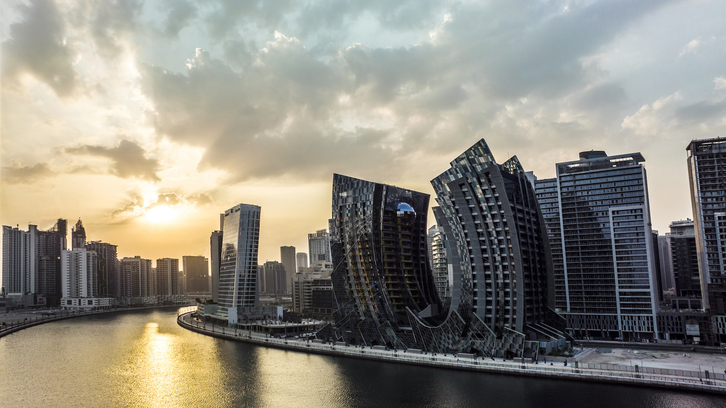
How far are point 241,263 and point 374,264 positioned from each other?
62.0 m

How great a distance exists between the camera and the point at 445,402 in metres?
55.1

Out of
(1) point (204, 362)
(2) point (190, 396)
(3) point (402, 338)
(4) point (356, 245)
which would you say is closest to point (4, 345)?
(1) point (204, 362)

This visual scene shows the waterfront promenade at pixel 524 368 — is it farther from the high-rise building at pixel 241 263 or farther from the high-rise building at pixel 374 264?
the high-rise building at pixel 241 263

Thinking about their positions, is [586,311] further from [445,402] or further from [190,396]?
[190,396]

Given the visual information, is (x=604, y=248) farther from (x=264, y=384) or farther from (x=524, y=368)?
(x=264, y=384)

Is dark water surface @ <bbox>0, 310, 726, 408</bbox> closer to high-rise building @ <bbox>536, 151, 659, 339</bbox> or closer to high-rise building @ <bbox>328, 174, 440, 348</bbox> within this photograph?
high-rise building @ <bbox>328, 174, 440, 348</bbox>

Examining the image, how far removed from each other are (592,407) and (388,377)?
1095 inches

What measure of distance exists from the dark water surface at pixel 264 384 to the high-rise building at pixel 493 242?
13.2m

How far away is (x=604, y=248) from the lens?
104 m

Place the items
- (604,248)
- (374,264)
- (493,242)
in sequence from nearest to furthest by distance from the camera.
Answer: (493,242)
(374,264)
(604,248)

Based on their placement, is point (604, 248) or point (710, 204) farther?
point (604, 248)

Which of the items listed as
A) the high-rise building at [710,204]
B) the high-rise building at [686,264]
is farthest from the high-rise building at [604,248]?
the high-rise building at [686,264]

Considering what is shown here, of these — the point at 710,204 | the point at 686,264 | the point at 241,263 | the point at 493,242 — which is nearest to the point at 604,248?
the point at 710,204

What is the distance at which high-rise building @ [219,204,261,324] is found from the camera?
142 m
